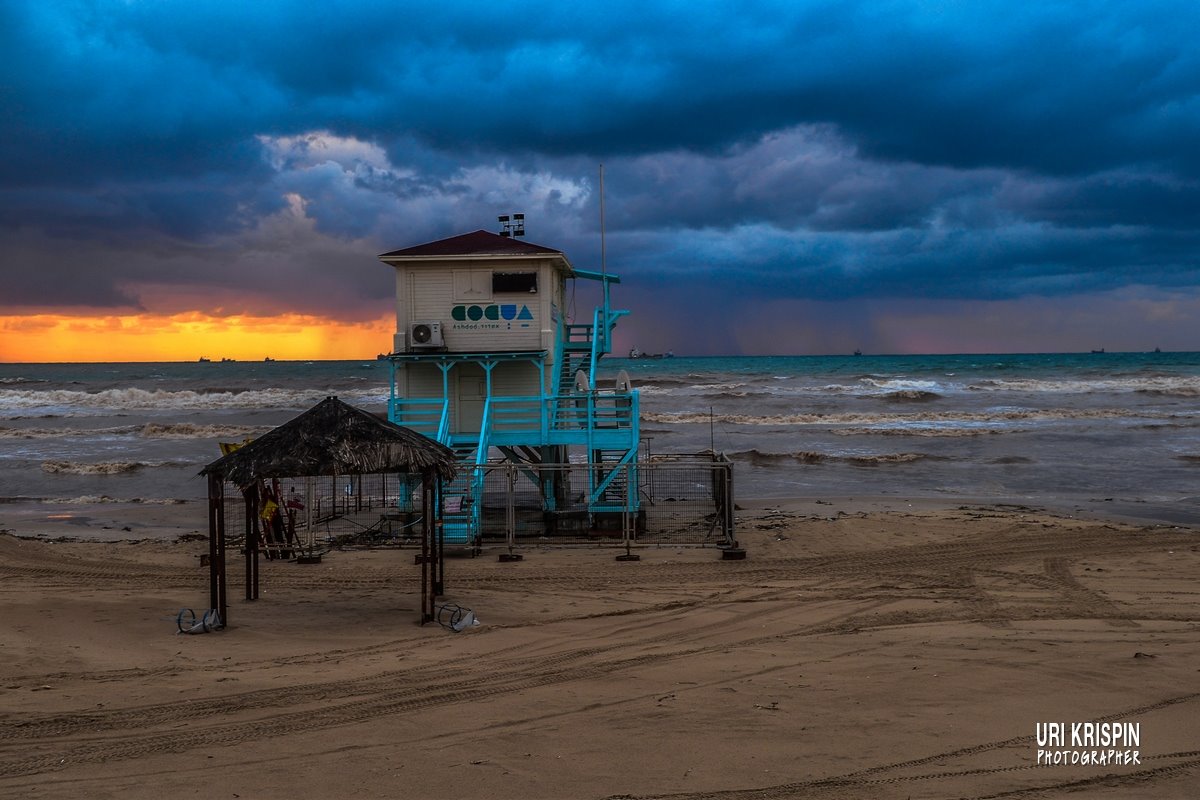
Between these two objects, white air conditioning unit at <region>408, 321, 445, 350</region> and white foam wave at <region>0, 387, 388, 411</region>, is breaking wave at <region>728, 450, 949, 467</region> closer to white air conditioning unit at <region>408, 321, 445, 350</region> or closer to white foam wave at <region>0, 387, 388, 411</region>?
white air conditioning unit at <region>408, 321, 445, 350</region>

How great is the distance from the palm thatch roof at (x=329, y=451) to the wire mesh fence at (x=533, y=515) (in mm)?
2646

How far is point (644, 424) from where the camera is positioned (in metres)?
50.2

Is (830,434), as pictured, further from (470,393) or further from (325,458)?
(325,458)

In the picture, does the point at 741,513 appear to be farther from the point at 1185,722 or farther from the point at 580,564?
the point at 1185,722

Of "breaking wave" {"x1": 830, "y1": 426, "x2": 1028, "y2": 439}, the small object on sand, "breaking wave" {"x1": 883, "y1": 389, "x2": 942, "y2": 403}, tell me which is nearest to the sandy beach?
the small object on sand

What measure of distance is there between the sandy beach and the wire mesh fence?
4.53 feet

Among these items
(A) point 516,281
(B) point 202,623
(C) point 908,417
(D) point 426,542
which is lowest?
(B) point 202,623

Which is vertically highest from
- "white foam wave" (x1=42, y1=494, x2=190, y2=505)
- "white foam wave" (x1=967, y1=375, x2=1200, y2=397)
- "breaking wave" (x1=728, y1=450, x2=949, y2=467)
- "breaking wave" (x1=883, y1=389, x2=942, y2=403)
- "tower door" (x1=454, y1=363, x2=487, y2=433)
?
"tower door" (x1=454, y1=363, x2=487, y2=433)

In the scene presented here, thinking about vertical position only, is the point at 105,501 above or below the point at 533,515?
above

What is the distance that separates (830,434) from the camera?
142 feet

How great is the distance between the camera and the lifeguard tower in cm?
1983

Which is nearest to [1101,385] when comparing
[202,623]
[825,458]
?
[825,458]

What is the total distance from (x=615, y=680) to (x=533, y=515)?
13051 mm

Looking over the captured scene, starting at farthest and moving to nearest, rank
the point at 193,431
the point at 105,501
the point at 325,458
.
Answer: the point at 193,431 → the point at 105,501 → the point at 325,458
